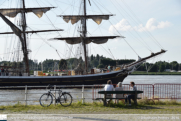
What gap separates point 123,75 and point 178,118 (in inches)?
1508

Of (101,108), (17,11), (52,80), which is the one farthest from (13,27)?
(101,108)

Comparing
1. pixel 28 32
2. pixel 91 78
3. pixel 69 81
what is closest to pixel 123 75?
pixel 91 78

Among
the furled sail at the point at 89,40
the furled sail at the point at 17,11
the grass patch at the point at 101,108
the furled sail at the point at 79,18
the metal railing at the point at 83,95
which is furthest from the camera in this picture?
the furled sail at the point at 79,18

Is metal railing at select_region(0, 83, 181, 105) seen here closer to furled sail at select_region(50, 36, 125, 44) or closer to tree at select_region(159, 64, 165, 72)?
furled sail at select_region(50, 36, 125, 44)

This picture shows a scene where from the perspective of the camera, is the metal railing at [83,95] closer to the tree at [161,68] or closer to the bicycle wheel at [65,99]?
the bicycle wheel at [65,99]

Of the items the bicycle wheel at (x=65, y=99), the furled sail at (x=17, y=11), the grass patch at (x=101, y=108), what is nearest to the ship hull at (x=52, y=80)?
the furled sail at (x=17, y=11)

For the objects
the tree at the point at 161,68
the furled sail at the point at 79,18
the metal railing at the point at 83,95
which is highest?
the furled sail at the point at 79,18

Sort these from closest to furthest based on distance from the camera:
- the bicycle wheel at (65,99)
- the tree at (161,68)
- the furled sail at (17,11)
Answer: the bicycle wheel at (65,99) → the furled sail at (17,11) → the tree at (161,68)

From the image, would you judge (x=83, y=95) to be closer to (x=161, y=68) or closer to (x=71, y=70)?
(x=71, y=70)

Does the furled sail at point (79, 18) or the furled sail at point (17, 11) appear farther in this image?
the furled sail at point (79, 18)

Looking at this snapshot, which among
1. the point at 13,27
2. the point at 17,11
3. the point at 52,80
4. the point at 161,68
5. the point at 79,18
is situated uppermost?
the point at 17,11

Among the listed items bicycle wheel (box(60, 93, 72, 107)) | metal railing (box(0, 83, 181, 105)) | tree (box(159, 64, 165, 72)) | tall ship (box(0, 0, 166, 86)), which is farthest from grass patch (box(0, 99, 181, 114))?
tree (box(159, 64, 165, 72))

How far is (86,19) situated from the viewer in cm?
4797

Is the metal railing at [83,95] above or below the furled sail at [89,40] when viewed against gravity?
below
